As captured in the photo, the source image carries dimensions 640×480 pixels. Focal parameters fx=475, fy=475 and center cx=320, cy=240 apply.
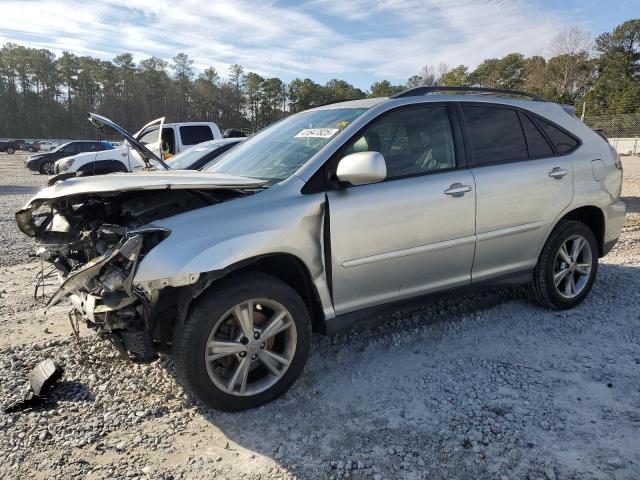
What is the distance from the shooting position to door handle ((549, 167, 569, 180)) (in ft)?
12.8

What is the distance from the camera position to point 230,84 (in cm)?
8469

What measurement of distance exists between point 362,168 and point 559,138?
227 cm

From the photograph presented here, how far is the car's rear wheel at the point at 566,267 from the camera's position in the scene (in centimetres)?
405

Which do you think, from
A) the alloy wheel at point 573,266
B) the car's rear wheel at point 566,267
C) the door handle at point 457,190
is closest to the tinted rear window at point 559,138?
the car's rear wheel at point 566,267

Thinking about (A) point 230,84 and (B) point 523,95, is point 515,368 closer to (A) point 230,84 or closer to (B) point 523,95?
(B) point 523,95

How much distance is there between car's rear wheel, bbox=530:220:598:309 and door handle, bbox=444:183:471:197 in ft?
3.71

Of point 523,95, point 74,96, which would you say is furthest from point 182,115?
point 523,95

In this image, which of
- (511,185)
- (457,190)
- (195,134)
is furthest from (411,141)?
(195,134)

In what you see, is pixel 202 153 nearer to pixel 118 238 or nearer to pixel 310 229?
pixel 118 238

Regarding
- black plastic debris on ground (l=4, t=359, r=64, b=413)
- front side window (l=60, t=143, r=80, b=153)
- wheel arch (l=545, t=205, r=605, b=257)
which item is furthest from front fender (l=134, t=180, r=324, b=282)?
front side window (l=60, t=143, r=80, b=153)

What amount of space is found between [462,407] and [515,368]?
671mm

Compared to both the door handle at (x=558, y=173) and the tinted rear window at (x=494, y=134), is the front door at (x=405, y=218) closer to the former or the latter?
the tinted rear window at (x=494, y=134)

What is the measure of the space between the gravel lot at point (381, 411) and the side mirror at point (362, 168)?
52.4 inches

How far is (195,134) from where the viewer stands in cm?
1412
